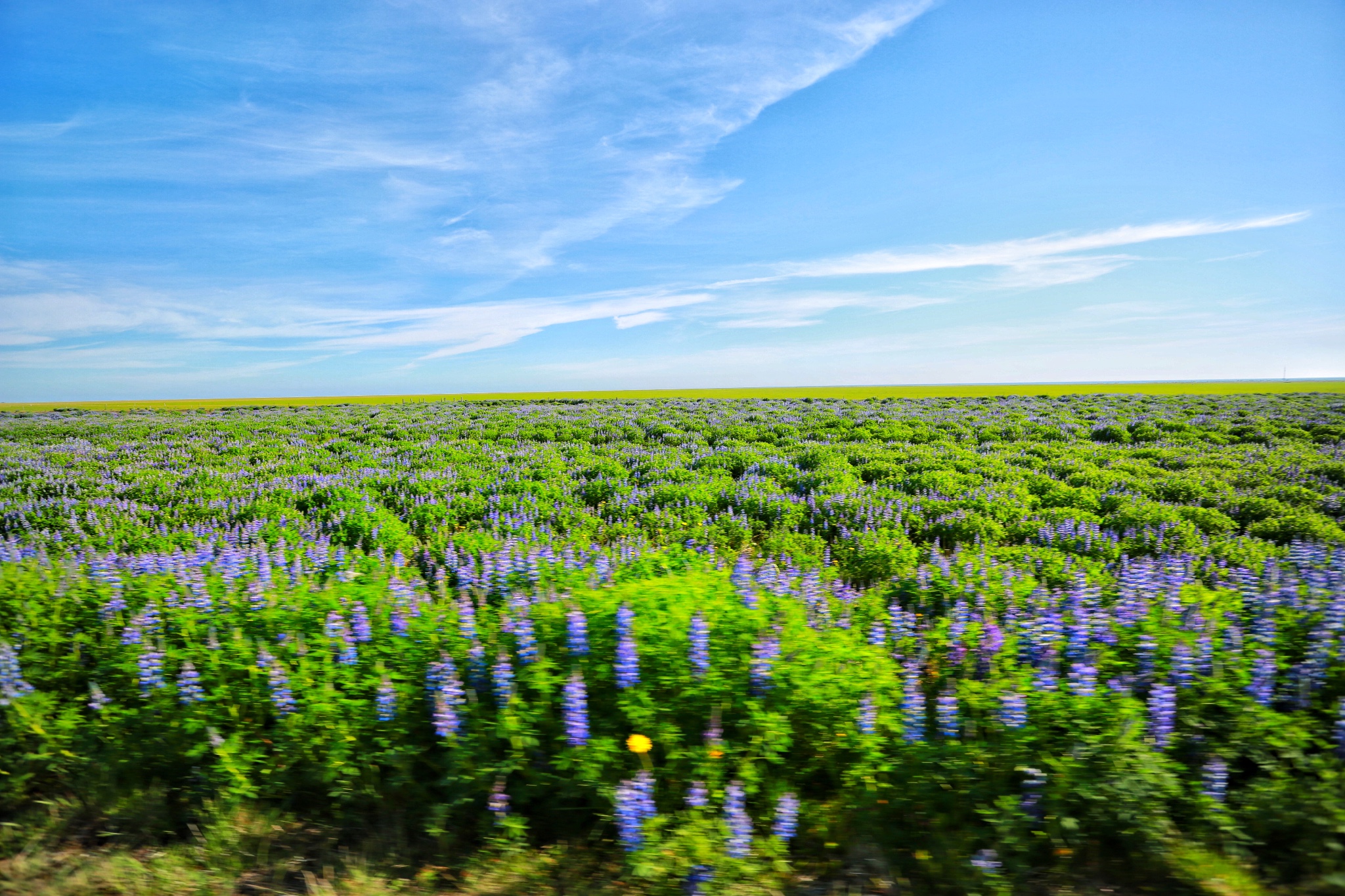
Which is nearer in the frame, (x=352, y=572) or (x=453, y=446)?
(x=352, y=572)

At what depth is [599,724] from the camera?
3.51 meters

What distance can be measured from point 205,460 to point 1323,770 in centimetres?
2170

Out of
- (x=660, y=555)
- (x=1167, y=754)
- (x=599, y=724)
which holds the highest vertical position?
(x=660, y=555)

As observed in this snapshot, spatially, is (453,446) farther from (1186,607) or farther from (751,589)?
(1186,607)

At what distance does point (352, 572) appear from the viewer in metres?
5.46

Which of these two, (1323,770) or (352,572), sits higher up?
(352,572)

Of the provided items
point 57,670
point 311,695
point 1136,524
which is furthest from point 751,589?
point 1136,524

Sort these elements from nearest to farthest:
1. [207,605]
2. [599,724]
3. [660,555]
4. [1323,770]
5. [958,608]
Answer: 1. [1323,770]
2. [599,724]
3. [207,605]
4. [958,608]
5. [660,555]

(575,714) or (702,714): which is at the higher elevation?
(575,714)

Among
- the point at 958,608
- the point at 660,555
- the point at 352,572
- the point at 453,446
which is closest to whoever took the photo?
the point at 958,608

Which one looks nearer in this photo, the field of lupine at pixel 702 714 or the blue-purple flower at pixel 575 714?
the field of lupine at pixel 702 714

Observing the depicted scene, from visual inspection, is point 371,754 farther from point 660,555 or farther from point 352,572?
point 660,555

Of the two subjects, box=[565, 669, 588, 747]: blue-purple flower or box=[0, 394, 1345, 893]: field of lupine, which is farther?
box=[565, 669, 588, 747]: blue-purple flower

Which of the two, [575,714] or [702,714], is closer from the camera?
[575,714]
